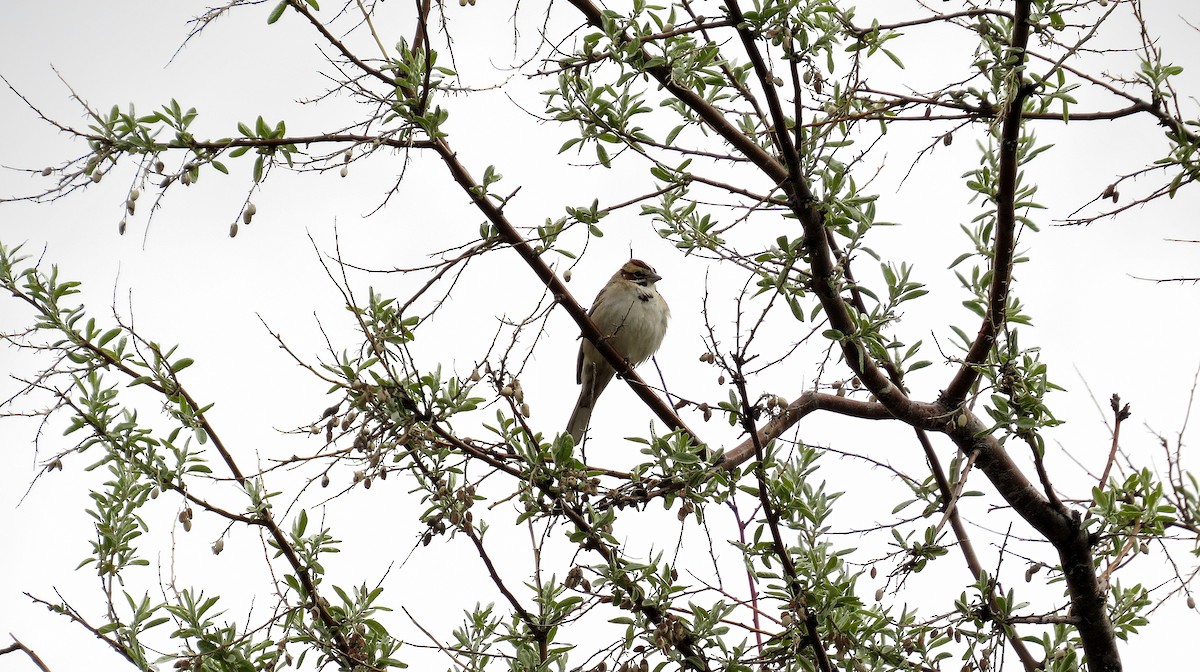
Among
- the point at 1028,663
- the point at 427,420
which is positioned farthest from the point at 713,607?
the point at 1028,663

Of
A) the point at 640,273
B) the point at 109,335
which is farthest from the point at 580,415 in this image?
the point at 109,335

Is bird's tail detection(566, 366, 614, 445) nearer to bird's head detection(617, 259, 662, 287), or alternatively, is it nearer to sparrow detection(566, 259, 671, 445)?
sparrow detection(566, 259, 671, 445)

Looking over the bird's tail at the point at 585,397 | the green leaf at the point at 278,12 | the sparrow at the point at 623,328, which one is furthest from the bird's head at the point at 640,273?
the green leaf at the point at 278,12

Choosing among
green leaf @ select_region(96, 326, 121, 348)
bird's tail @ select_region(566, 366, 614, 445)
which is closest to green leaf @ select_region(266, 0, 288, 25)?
green leaf @ select_region(96, 326, 121, 348)

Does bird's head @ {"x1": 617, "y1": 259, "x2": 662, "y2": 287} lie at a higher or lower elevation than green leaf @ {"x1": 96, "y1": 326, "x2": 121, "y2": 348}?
higher

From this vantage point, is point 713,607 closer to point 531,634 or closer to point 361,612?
point 531,634

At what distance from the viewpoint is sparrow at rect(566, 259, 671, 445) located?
7.62 m

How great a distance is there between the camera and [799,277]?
4379mm

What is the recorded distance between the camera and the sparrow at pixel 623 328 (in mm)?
7617

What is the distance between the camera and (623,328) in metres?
7.71

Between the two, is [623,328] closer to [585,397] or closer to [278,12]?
[585,397]

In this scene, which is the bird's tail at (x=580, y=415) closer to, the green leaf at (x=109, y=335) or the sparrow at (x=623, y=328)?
the sparrow at (x=623, y=328)

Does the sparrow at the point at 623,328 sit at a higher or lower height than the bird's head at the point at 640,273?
lower

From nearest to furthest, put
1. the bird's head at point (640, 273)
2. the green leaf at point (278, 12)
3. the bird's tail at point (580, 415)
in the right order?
the green leaf at point (278, 12) → the bird's tail at point (580, 415) → the bird's head at point (640, 273)
